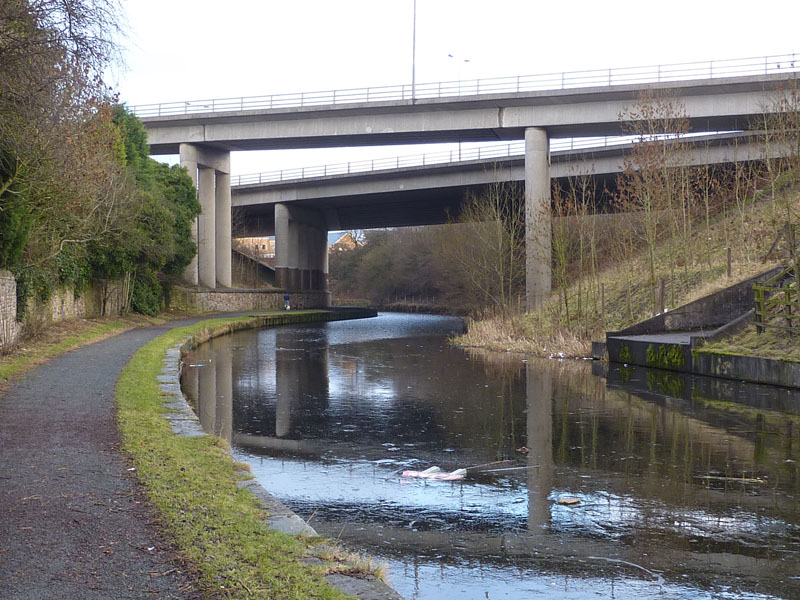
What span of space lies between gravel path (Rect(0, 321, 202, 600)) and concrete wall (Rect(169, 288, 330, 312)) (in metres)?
35.0

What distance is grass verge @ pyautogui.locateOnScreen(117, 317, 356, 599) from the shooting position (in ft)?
14.6

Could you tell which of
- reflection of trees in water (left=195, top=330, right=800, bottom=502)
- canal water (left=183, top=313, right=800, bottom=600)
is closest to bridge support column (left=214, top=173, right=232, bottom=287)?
reflection of trees in water (left=195, top=330, right=800, bottom=502)

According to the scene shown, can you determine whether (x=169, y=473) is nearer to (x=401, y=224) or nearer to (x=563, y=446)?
(x=563, y=446)

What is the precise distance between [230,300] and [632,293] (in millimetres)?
29358

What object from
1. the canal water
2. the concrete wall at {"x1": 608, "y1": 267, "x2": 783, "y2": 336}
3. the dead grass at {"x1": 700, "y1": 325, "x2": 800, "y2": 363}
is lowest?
the canal water

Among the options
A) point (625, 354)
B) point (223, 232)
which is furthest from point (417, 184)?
point (625, 354)

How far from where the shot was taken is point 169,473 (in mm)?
7000

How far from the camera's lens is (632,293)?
27141 millimetres

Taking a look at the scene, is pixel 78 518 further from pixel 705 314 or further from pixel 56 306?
pixel 56 306

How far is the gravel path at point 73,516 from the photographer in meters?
4.43

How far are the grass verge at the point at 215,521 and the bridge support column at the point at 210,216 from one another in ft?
129

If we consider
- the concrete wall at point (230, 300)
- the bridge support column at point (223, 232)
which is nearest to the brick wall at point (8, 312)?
the concrete wall at point (230, 300)

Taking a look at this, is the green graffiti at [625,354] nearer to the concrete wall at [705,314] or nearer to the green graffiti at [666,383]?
the concrete wall at [705,314]

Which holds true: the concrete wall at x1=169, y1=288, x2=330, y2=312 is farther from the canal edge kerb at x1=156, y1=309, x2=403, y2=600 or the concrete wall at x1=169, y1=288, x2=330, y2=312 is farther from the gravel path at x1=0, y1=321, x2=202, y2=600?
the gravel path at x1=0, y1=321, x2=202, y2=600
